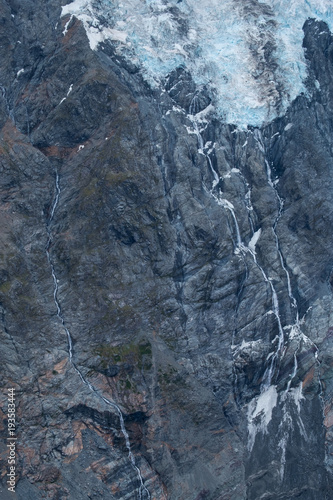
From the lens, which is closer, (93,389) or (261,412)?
(93,389)

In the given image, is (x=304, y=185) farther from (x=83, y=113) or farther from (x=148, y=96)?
(x=83, y=113)

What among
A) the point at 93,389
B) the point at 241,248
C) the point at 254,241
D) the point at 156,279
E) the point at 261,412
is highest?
the point at 254,241

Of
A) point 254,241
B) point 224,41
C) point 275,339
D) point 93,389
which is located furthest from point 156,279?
point 224,41

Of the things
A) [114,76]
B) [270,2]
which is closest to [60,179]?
[114,76]

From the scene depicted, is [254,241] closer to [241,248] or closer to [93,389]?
[241,248]

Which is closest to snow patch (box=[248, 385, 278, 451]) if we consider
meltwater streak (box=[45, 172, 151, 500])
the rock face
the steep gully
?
the steep gully

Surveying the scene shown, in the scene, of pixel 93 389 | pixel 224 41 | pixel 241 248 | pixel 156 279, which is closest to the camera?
pixel 93 389

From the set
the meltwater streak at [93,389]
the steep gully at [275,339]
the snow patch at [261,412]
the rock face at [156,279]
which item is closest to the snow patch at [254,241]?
the steep gully at [275,339]
